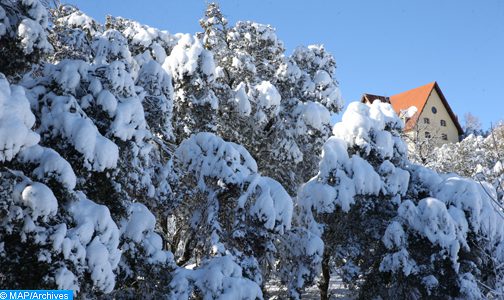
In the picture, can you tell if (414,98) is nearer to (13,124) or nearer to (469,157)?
(469,157)

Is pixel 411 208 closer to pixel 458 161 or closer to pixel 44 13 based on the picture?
pixel 44 13

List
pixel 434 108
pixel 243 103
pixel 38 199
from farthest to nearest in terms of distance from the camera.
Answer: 1. pixel 434 108
2. pixel 243 103
3. pixel 38 199

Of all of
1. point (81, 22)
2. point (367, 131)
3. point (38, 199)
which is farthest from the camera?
point (81, 22)

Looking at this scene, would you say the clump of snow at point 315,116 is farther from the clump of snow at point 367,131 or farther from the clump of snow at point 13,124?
the clump of snow at point 13,124

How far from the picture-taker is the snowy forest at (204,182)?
640 cm

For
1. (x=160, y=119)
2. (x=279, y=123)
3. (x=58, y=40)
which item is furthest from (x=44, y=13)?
(x=279, y=123)

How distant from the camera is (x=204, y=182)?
10.3 meters

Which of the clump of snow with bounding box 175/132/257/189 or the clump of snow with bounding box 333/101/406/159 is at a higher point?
the clump of snow with bounding box 333/101/406/159

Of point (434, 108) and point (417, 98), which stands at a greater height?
point (417, 98)

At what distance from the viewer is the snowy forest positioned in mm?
6398

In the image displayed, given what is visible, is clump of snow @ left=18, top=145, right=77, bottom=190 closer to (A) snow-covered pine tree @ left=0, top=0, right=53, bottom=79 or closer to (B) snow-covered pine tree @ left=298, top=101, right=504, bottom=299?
(A) snow-covered pine tree @ left=0, top=0, right=53, bottom=79

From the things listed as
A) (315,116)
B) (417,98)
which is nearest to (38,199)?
(315,116)

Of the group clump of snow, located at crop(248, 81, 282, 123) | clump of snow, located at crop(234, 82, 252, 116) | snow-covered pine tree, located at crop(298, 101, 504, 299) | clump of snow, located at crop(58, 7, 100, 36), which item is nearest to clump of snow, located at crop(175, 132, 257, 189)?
snow-covered pine tree, located at crop(298, 101, 504, 299)

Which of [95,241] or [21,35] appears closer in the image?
[95,241]
